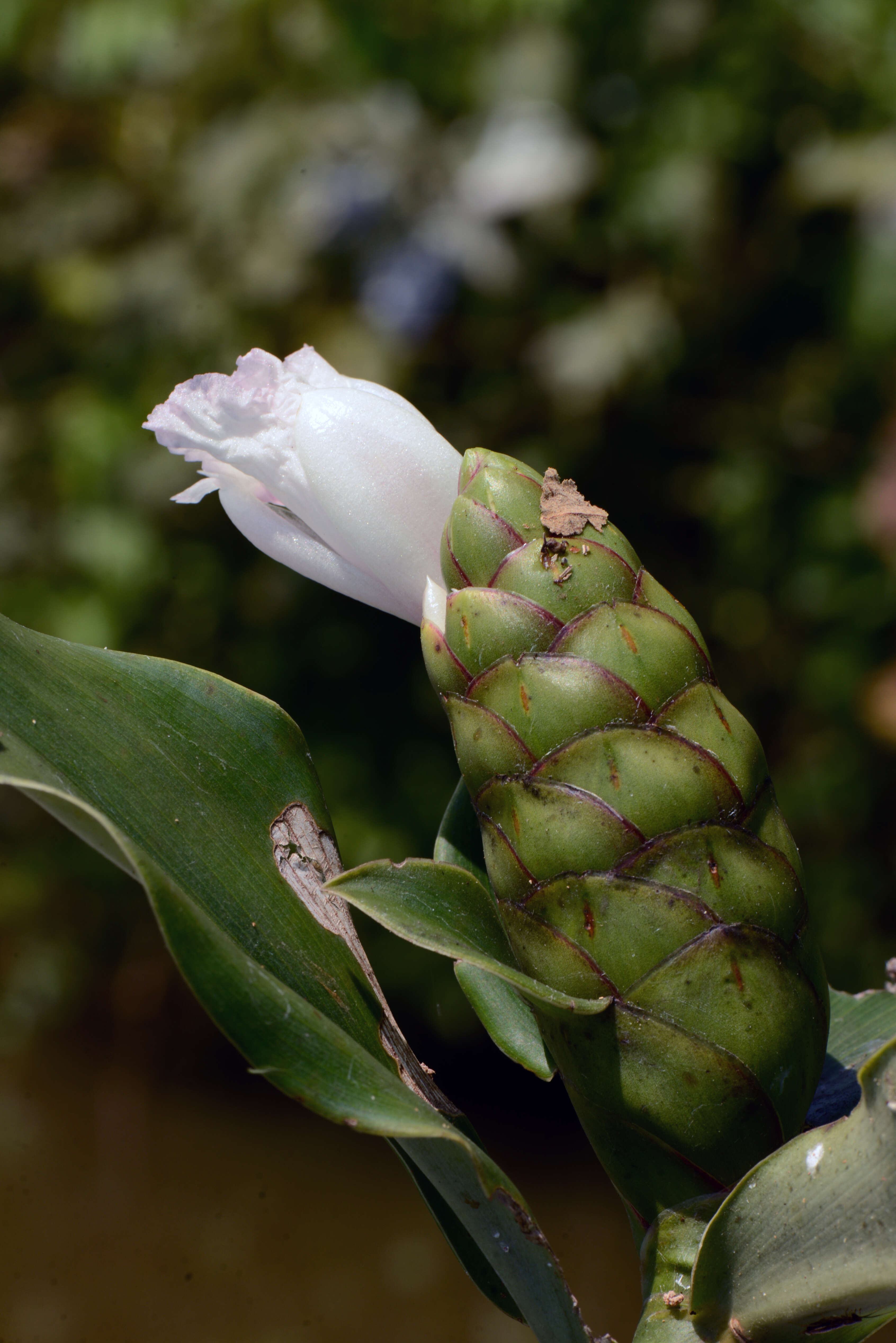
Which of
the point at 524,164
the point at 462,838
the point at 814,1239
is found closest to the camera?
the point at 814,1239

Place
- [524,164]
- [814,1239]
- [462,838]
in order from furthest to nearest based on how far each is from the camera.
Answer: [524,164]
[462,838]
[814,1239]

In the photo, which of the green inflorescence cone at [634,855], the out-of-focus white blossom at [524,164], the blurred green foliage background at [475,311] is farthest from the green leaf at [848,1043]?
the out-of-focus white blossom at [524,164]

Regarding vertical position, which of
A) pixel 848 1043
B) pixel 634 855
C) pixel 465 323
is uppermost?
pixel 634 855

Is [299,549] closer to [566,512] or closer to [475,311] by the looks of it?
[566,512]

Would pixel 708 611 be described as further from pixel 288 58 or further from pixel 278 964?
pixel 278 964

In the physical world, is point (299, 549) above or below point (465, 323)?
above

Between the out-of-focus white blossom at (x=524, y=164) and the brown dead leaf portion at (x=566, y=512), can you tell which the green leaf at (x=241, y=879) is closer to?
the brown dead leaf portion at (x=566, y=512)

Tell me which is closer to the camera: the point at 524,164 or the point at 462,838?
the point at 462,838

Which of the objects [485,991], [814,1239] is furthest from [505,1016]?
[814,1239]
